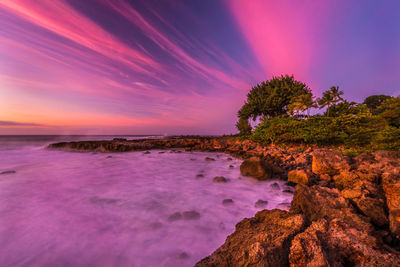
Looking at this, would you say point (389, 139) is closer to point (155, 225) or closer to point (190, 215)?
point (190, 215)

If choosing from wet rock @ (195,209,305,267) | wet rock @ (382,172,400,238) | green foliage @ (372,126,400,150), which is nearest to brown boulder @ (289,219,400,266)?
wet rock @ (195,209,305,267)

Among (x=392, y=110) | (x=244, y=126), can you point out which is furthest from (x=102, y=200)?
(x=244, y=126)

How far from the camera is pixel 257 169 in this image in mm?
5285

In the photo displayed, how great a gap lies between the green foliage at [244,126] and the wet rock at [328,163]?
26068mm

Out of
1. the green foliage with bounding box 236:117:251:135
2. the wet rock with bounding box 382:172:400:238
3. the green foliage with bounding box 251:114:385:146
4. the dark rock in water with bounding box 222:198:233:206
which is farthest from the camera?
Result: the green foliage with bounding box 236:117:251:135

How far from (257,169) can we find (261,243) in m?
4.08

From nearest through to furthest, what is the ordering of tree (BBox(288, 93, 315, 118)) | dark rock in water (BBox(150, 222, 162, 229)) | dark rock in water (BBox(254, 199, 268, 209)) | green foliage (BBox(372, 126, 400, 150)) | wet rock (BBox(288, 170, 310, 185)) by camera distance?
dark rock in water (BBox(150, 222, 162, 229)) < dark rock in water (BBox(254, 199, 268, 209)) < wet rock (BBox(288, 170, 310, 185)) < green foliage (BBox(372, 126, 400, 150)) < tree (BBox(288, 93, 315, 118))

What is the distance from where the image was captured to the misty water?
2.17 metres

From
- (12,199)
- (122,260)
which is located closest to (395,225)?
(122,260)

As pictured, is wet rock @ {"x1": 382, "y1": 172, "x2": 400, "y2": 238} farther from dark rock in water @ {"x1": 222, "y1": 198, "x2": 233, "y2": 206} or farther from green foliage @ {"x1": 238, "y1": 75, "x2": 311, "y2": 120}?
green foliage @ {"x1": 238, "y1": 75, "x2": 311, "y2": 120}

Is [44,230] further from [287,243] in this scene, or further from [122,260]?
[287,243]

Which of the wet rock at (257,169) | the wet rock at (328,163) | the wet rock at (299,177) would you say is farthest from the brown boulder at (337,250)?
the wet rock at (257,169)

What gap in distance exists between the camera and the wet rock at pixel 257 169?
5148 millimetres

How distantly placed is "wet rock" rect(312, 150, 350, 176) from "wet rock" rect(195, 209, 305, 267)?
323 cm
